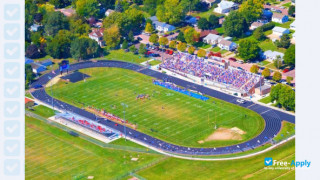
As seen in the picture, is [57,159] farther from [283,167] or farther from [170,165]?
[283,167]

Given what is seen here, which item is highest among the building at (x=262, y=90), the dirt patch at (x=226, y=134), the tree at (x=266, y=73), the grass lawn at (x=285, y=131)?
the tree at (x=266, y=73)

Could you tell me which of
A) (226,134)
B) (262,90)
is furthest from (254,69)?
(226,134)

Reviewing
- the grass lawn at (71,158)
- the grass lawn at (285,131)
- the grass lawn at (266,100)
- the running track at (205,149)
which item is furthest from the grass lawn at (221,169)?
the grass lawn at (266,100)

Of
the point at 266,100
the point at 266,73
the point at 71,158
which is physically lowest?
the point at 71,158

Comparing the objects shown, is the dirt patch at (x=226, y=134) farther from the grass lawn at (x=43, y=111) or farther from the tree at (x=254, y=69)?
the grass lawn at (x=43, y=111)

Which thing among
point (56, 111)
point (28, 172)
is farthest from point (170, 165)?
point (56, 111)

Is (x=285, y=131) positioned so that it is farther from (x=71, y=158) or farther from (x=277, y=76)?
(x=71, y=158)
